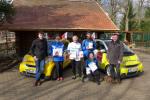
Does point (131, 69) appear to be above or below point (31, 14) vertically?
below

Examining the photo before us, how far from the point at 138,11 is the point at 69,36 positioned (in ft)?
108

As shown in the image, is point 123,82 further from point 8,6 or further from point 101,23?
point 101,23

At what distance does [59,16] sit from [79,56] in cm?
1467

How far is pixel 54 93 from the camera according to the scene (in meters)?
10.4

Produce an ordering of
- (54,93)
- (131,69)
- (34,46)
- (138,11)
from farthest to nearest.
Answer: (138,11), (131,69), (34,46), (54,93)

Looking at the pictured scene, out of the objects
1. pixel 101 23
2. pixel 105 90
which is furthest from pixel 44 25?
pixel 105 90

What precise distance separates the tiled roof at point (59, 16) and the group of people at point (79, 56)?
10190 millimetres

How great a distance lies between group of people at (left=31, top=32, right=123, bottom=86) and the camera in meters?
12.0

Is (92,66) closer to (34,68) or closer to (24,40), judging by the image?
(34,68)

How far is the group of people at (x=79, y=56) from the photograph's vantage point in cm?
1196

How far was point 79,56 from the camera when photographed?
12688mm

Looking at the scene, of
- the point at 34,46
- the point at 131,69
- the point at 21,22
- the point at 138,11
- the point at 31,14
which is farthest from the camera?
the point at 138,11

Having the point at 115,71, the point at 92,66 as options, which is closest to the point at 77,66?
the point at 92,66

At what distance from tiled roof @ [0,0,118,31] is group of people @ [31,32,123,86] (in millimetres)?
10190
